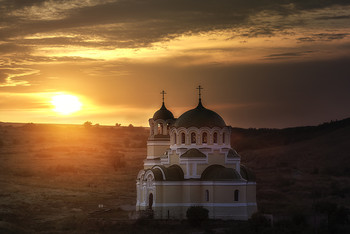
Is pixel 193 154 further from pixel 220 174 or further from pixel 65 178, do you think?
pixel 65 178

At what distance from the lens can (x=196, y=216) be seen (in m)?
52.7

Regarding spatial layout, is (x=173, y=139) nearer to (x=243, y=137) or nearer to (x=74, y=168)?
(x=74, y=168)

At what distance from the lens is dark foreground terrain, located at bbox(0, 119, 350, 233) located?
5400 centimetres

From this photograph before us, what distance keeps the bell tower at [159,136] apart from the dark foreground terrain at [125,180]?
507cm

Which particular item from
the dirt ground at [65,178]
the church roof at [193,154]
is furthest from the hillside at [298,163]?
the dirt ground at [65,178]

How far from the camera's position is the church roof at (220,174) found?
54.9 metres

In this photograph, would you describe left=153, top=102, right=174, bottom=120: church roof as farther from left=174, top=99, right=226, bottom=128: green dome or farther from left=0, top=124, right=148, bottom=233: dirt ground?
left=0, top=124, right=148, bottom=233: dirt ground

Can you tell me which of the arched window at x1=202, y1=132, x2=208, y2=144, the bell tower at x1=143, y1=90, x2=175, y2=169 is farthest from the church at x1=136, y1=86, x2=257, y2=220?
the bell tower at x1=143, y1=90, x2=175, y2=169

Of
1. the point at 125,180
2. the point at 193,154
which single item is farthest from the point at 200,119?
the point at 125,180

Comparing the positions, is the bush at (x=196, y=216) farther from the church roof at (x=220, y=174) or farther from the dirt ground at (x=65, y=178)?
the dirt ground at (x=65, y=178)

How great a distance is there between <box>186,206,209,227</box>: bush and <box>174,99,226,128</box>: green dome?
680cm

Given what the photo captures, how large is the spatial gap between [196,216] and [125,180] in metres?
42.8

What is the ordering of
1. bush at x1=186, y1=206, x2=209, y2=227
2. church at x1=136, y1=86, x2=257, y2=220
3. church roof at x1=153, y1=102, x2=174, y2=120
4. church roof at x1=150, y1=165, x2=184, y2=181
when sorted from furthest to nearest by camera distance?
1. church roof at x1=153, y1=102, x2=174, y2=120
2. church roof at x1=150, y1=165, x2=184, y2=181
3. church at x1=136, y1=86, x2=257, y2=220
4. bush at x1=186, y1=206, x2=209, y2=227

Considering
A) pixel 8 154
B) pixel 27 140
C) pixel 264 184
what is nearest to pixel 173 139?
pixel 264 184
